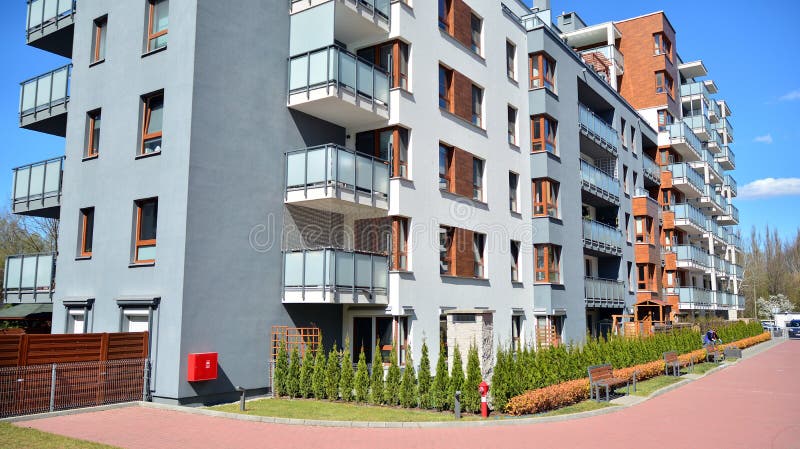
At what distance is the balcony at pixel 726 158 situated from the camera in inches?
2574

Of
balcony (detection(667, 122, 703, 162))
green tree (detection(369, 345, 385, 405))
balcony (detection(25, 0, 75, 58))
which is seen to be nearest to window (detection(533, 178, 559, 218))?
green tree (detection(369, 345, 385, 405))

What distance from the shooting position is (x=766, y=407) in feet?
55.2

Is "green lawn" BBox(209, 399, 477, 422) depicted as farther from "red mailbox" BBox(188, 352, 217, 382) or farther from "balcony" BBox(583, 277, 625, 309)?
"balcony" BBox(583, 277, 625, 309)

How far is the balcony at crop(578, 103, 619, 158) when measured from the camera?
108ft

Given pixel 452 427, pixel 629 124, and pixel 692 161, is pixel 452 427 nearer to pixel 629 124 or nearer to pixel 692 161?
pixel 629 124

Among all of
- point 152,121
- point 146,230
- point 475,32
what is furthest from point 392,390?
point 475,32

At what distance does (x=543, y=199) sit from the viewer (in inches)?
1131

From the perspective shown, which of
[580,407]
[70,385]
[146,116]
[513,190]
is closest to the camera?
[70,385]

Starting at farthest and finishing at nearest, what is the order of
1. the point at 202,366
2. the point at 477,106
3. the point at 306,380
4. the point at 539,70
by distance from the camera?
the point at 539,70 → the point at 477,106 → the point at 306,380 → the point at 202,366

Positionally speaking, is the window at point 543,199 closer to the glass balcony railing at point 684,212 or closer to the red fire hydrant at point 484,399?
the red fire hydrant at point 484,399

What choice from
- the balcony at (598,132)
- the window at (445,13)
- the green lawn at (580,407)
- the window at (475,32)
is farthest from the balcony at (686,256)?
the green lawn at (580,407)

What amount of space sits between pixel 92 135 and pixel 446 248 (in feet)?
40.8

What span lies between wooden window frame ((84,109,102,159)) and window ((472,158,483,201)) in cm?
1343

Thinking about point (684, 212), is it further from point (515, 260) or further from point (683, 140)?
point (515, 260)
